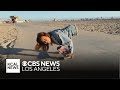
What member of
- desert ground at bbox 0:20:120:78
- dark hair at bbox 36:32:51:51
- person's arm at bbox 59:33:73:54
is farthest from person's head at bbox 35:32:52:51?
person's arm at bbox 59:33:73:54

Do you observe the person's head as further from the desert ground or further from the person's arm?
the person's arm

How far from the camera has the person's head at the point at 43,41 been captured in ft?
22.7

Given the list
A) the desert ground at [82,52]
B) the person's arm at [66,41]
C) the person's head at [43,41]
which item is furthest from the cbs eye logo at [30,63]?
the person's arm at [66,41]

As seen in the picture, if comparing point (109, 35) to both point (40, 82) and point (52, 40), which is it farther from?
point (40, 82)

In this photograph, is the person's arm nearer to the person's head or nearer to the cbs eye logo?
the person's head

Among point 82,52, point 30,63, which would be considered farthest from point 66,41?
point 30,63

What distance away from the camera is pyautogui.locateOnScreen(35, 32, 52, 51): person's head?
22.7 feet

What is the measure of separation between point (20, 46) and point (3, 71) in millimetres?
801

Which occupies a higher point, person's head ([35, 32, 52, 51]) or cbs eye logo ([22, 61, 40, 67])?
person's head ([35, 32, 52, 51])

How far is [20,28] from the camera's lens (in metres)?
7.81

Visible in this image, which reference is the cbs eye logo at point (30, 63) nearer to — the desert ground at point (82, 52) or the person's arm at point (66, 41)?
the desert ground at point (82, 52)

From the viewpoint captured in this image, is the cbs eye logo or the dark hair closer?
the cbs eye logo
